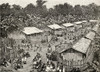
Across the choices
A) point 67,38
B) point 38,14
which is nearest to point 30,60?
point 67,38

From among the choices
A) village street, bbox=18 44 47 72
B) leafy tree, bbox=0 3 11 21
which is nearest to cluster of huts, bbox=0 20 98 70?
village street, bbox=18 44 47 72

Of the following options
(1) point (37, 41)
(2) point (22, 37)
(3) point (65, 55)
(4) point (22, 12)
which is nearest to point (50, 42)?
(1) point (37, 41)

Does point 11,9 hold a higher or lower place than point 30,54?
higher

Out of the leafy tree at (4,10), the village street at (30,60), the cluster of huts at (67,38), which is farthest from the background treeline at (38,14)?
the village street at (30,60)

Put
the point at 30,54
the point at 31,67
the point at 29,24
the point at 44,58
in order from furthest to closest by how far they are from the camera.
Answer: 1. the point at 29,24
2. the point at 30,54
3. the point at 44,58
4. the point at 31,67

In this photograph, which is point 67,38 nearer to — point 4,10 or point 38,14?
point 38,14

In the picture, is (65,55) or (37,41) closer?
(65,55)

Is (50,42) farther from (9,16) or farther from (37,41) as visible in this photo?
(9,16)

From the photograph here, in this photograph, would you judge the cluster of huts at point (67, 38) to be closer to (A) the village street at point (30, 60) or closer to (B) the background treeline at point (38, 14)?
(B) the background treeline at point (38, 14)
